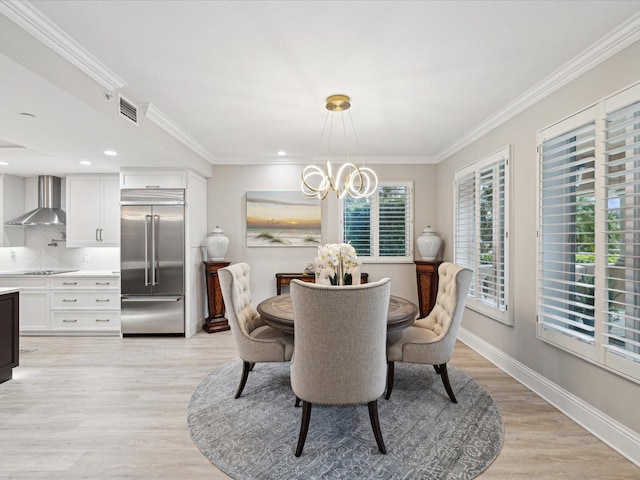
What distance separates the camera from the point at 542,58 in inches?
91.8

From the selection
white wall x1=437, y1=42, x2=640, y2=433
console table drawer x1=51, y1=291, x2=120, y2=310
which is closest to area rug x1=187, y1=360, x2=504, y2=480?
white wall x1=437, y1=42, x2=640, y2=433

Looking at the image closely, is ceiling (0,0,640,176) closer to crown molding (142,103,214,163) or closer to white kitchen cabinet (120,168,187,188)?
crown molding (142,103,214,163)

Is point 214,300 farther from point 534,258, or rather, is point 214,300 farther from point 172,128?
point 534,258

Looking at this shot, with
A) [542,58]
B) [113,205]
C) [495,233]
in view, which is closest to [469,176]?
[495,233]

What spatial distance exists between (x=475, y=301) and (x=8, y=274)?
19.3 feet

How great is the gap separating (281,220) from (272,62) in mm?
2938

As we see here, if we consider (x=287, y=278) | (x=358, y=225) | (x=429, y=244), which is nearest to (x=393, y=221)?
(x=358, y=225)

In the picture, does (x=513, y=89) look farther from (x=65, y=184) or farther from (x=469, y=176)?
(x=65, y=184)

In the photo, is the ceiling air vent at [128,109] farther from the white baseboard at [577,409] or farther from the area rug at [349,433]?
the white baseboard at [577,409]

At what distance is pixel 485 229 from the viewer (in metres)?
3.61

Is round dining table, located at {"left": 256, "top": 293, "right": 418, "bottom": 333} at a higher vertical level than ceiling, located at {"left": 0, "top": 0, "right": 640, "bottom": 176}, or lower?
lower

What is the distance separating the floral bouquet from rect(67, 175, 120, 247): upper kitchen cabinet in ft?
11.5

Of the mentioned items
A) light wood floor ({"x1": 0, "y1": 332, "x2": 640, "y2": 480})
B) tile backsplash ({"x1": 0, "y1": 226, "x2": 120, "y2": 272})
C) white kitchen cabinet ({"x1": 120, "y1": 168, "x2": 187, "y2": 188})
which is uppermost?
white kitchen cabinet ({"x1": 120, "y1": 168, "x2": 187, "y2": 188})

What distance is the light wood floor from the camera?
75.1 inches
